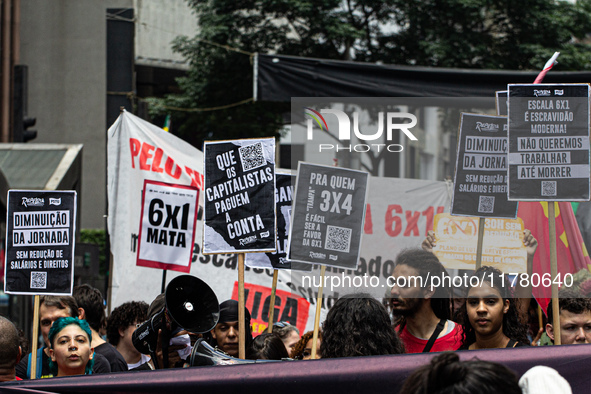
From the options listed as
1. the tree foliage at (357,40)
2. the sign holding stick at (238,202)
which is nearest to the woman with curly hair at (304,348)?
the sign holding stick at (238,202)

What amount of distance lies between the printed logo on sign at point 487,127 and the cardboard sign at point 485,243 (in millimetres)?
529

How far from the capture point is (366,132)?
5.04m

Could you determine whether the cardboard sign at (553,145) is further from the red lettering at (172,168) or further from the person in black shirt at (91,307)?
the red lettering at (172,168)

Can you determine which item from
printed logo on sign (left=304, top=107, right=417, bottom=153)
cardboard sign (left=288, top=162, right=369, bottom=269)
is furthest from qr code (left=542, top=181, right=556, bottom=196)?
cardboard sign (left=288, top=162, right=369, bottom=269)

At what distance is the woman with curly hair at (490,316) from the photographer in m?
4.21

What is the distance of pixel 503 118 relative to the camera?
4.66 m

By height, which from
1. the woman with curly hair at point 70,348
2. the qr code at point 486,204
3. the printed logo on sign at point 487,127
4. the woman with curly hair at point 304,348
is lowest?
the woman with curly hair at point 304,348

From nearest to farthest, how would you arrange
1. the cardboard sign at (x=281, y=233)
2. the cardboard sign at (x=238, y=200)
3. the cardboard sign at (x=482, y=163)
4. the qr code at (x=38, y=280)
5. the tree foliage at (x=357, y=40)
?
the cardboard sign at (x=482, y=163), the cardboard sign at (x=238, y=200), the qr code at (x=38, y=280), the cardboard sign at (x=281, y=233), the tree foliage at (x=357, y=40)

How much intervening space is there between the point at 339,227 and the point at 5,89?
18.0 metres

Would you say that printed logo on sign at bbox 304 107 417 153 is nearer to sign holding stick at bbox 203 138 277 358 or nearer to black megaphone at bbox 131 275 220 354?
sign holding stick at bbox 203 138 277 358

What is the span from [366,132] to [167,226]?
2.43 m

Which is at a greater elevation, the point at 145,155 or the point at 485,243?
the point at 145,155

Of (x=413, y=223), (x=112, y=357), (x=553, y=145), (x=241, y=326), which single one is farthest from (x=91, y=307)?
(x=553, y=145)

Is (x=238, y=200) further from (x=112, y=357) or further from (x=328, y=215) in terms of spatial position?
(x=112, y=357)
